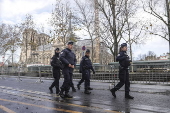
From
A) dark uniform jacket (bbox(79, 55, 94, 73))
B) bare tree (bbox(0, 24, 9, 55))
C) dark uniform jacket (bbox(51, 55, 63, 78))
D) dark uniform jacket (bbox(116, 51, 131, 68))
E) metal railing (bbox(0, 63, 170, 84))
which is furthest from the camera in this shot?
bare tree (bbox(0, 24, 9, 55))

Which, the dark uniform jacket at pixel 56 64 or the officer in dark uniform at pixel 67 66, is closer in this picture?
the officer in dark uniform at pixel 67 66

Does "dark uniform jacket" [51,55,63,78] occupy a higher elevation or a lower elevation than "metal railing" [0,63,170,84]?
higher

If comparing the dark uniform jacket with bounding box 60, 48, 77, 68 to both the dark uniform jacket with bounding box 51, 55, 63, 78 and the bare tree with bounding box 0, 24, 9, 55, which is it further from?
the bare tree with bounding box 0, 24, 9, 55

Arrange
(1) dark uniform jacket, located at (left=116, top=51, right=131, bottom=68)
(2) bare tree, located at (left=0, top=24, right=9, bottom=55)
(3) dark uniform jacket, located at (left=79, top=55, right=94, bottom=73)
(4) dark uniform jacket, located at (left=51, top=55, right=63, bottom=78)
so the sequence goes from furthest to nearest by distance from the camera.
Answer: (2) bare tree, located at (left=0, top=24, right=9, bottom=55) → (3) dark uniform jacket, located at (left=79, top=55, right=94, bottom=73) → (4) dark uniform jacket, located at (left=51, top=55, right=63, bottom=78) → (1) dark uniform jacket, located at (left=116, top=51, right=131, bottom=68)

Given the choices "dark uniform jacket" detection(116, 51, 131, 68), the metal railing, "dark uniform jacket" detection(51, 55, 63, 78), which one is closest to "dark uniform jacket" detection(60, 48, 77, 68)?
"dark uniform jacket" detection(51, 55, 63, 78)

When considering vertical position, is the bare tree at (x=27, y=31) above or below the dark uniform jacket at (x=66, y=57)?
above

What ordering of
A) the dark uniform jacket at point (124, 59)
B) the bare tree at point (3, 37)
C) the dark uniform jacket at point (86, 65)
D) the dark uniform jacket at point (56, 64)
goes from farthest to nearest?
the bare tree at point (3, 37)
the dark uniform jacket at point (86, 65)
the dark uniform jacket at point (56, 64)
the dark uniform jacket at point (124, 59)

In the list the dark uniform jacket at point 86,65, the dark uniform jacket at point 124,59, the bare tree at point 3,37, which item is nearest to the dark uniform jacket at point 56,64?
the dark uniform jacket at point 86,65

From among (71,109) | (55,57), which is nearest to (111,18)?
(55,57)

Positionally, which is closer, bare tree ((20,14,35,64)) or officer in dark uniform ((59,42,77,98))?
officer in dark uniform ((59,42,77,98))

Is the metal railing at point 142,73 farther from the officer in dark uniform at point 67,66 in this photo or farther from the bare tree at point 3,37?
the bare tree at point 3,37

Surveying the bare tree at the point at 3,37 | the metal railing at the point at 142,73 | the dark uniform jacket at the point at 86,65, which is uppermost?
the bare tree at the point at 3,37

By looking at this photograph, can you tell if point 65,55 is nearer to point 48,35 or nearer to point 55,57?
point 55,57

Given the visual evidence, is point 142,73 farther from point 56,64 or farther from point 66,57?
point 66,57
